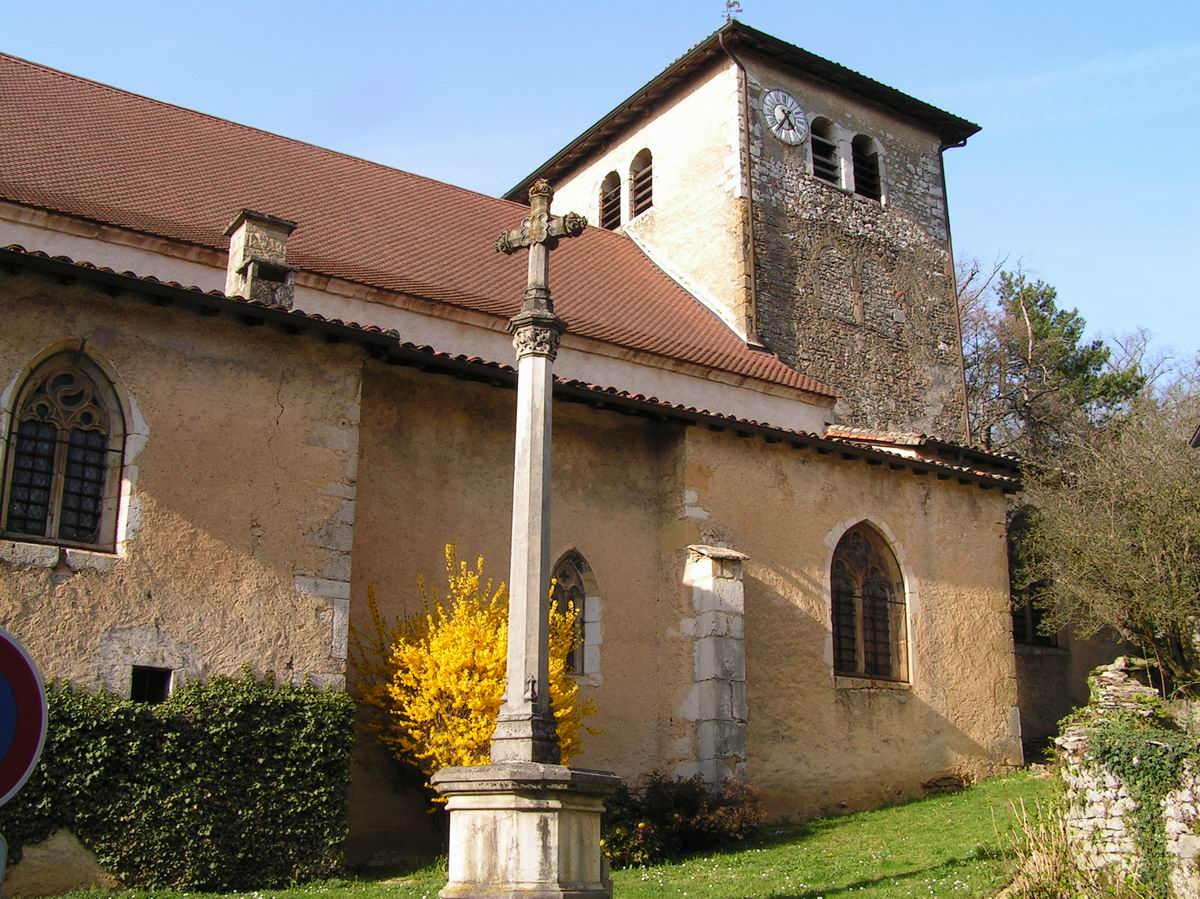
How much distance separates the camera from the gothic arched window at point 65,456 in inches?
421

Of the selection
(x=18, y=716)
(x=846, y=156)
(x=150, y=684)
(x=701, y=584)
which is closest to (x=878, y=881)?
Result: (x=701, y=584)

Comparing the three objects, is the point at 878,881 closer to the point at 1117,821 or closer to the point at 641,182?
the point at 1117,821

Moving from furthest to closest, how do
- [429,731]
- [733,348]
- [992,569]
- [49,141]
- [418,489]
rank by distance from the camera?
[733,348] < [992,569] < [49,141] < [418,489] < [429,731]

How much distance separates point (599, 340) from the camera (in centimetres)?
1712

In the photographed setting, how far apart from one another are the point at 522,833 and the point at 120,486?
18.2 feet

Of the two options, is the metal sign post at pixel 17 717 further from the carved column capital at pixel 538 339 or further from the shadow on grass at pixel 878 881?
the shadow on grass at pixel 878 881

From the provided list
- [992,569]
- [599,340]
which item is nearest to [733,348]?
[599,340]

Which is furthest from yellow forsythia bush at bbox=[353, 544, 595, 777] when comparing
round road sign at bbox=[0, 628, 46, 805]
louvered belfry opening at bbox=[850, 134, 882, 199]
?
louvered belfry opening at bbox=[850, 134, 882, 199]

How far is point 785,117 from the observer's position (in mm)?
22281

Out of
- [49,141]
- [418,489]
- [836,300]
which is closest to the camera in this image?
[418,489]

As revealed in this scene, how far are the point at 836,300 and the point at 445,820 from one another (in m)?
12.6

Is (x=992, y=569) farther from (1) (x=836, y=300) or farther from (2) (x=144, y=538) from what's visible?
(2) (x=144, y=538)

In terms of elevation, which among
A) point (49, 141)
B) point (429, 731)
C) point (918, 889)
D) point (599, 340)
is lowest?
point (918, 889)

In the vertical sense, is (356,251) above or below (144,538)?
above
